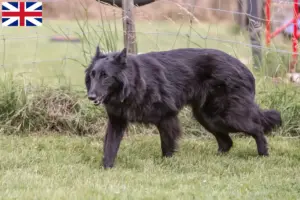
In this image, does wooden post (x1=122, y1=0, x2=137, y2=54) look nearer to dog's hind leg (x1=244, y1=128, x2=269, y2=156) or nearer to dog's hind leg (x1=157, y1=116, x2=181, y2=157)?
dog's hind leg (x1=157, y1=116, x2=181, y2=157)

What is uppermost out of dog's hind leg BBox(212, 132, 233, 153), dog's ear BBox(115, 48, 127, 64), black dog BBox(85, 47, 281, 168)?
dog's ear BBox(115, 48, 127, 64)

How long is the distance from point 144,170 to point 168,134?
760 mm

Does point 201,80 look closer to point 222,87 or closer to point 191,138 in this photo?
point 222,87

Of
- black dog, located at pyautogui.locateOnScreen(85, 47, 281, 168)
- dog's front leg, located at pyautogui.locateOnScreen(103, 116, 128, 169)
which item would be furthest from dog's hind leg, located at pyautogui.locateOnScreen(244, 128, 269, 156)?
dog's front leg, located at pyautogui.locateOnScreen(103, 116, 128, 169)

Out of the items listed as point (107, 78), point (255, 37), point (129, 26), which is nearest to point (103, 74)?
point (107, 78)

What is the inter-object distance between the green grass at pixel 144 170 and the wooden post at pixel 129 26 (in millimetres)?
1247

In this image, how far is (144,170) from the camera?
5414 millimetres

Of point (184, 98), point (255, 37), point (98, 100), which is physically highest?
point (255, 37)

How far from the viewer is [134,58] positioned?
5766 millimetres

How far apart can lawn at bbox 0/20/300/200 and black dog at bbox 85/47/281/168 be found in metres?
0.27

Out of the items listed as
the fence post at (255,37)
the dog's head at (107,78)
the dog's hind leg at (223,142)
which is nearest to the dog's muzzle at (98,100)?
the dog's head at (107,78)

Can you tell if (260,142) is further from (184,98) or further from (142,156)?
(142,156)

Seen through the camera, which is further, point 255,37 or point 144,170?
point 255,37

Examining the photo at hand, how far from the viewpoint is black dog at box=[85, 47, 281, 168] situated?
18.6 ft
